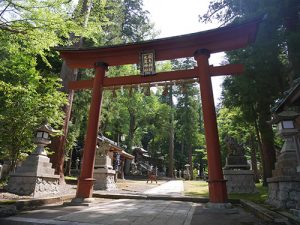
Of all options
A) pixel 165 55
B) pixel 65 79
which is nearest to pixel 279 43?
pixel 165 55

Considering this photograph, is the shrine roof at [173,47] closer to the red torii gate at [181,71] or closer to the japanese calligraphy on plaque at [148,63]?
the red torii gate at [181,71]

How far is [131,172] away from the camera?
118 ft

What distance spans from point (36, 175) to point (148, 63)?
18.3 ft

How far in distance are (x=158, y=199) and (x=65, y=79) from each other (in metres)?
7.77

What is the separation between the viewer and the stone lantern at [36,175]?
8.02 m

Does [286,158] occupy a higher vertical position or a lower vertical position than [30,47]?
lower

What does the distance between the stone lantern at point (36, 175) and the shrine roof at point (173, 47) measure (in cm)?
303

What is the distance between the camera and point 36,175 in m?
8.15

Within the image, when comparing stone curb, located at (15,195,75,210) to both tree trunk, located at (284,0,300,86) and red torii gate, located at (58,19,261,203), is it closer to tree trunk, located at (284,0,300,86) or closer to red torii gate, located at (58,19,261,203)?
red torii gate, located at (58,19,261,203)

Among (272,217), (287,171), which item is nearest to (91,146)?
(272,217)

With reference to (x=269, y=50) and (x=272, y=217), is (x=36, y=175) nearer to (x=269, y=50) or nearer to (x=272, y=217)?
(x=272, y=217)

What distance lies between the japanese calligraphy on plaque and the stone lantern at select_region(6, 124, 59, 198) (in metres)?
4.25

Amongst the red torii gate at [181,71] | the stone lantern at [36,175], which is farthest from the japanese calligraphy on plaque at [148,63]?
the stone lantern at [36,175]

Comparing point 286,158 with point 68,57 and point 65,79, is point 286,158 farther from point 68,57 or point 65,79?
Answer: point 65,79
